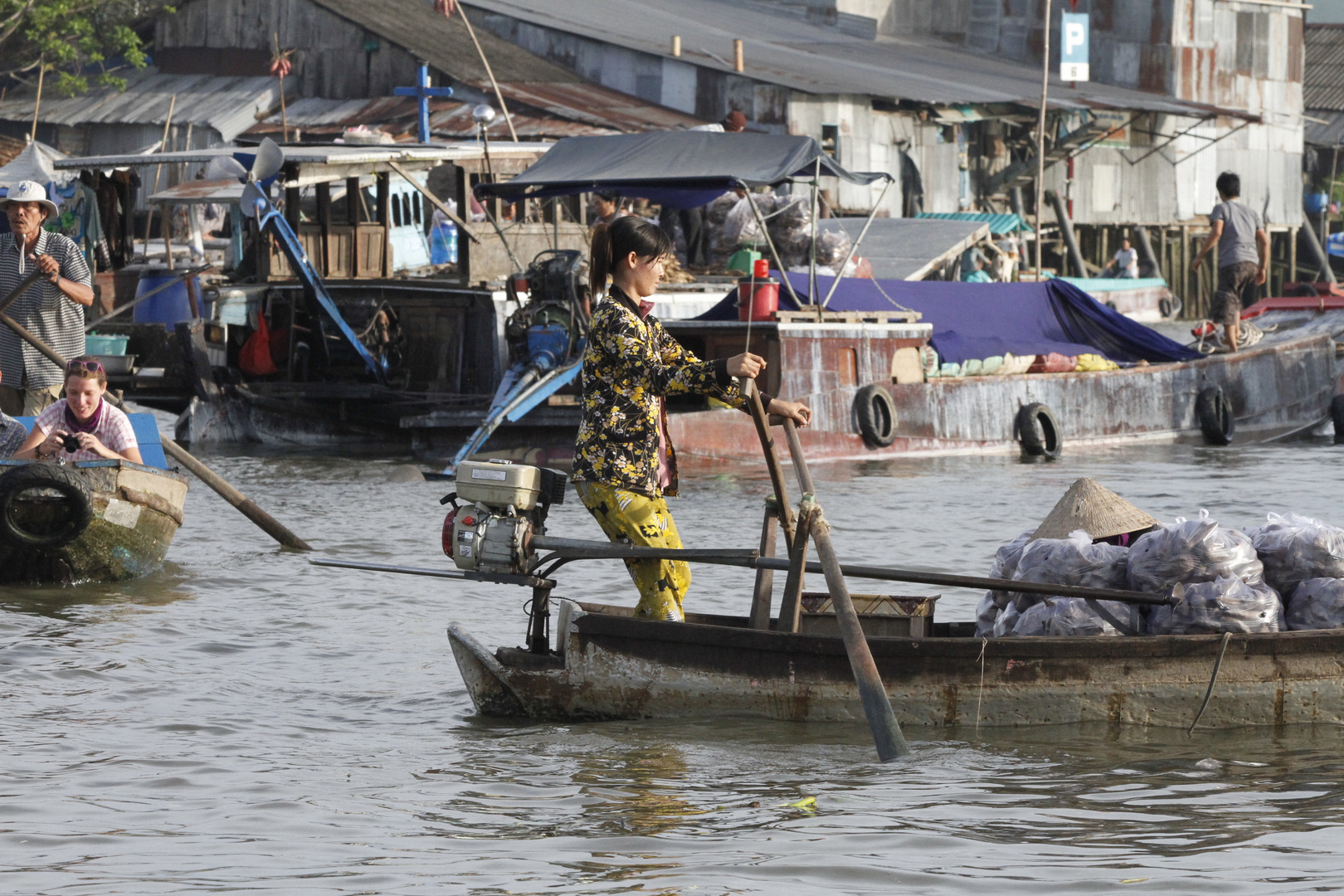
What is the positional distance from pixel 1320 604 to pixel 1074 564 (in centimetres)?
84

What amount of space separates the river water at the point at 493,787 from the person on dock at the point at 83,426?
29.1 inches

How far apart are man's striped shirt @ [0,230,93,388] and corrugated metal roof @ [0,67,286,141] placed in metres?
18.4

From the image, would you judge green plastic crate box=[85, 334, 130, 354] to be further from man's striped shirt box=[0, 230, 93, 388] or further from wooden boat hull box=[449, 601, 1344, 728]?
wooden boat hull box=[449, 601, 1344, 728]

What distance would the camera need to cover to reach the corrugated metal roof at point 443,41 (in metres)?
27.7

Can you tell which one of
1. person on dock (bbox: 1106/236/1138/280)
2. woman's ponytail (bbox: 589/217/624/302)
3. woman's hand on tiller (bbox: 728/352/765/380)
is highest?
person on dock (bbox: 1106/236/1138/280)

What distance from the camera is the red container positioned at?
561 inches

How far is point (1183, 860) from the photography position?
4695mm

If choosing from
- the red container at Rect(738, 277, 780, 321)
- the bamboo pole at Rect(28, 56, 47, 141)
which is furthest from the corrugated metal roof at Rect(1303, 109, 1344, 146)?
the red container at Rect(738, 277, 780, 321)

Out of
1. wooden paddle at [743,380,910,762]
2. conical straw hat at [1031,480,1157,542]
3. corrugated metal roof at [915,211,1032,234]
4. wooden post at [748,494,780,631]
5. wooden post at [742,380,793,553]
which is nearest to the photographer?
wooden post at [742,380,793,553]

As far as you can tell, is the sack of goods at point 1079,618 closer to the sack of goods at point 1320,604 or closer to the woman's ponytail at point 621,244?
the sack of goods at point 1320,604

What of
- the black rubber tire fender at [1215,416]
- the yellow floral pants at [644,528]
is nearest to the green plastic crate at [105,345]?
the black rubber tire fender at [1215,416]

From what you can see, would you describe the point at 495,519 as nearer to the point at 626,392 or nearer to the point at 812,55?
the point at 626,392

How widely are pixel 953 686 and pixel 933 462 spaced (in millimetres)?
9847

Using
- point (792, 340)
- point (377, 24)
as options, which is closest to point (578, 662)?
Answer: point (792, 340)
